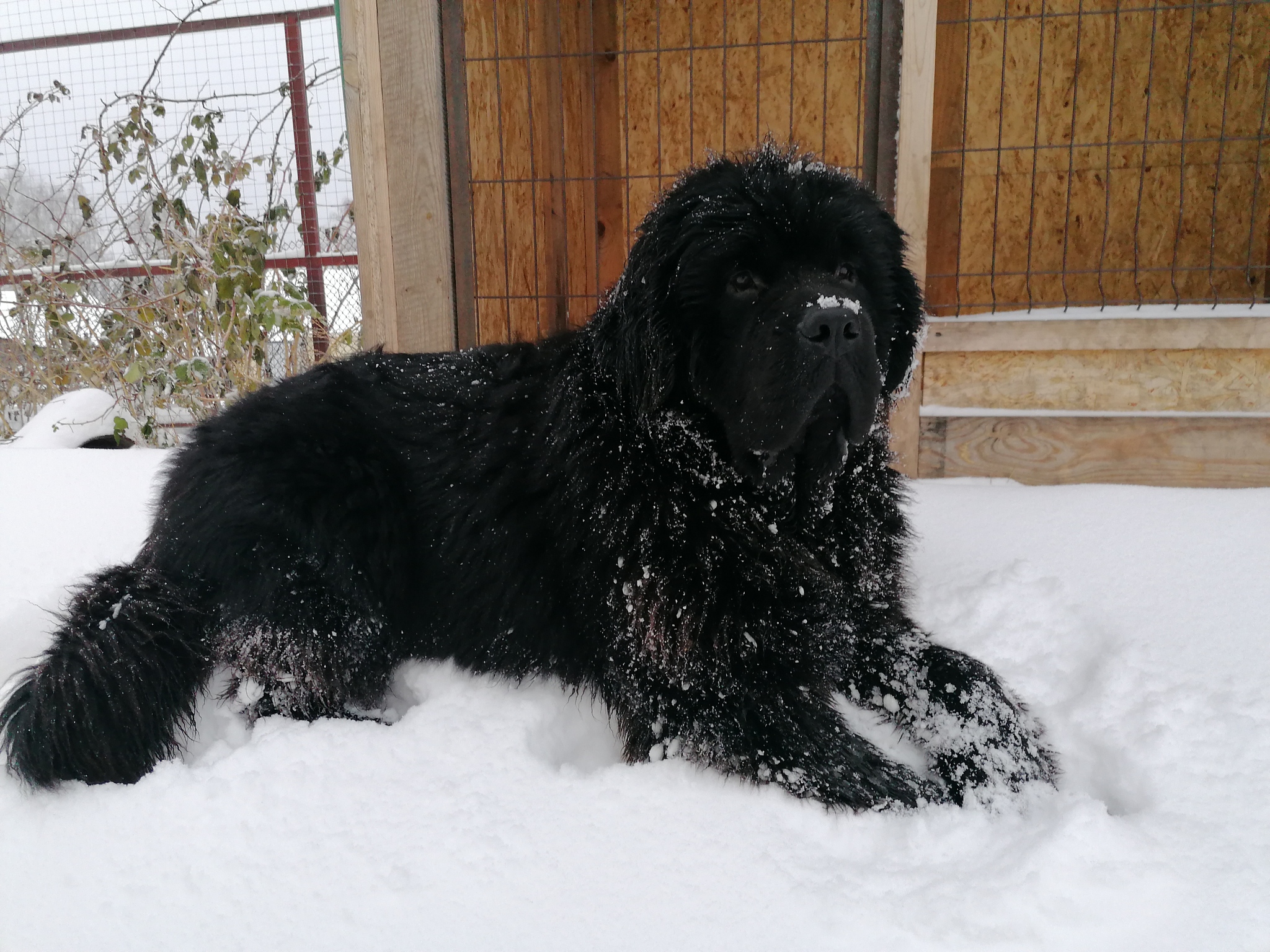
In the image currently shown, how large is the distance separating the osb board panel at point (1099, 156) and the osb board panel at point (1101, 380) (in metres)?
1.17

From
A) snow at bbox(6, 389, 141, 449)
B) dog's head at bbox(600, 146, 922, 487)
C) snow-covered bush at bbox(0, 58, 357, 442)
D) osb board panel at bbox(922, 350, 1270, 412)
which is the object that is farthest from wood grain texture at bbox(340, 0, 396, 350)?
osb board panel at bbox(922, 350, 1270, 412)

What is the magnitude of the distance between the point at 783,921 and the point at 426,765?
75 cm

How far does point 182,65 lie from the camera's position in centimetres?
521

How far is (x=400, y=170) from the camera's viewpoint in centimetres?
319

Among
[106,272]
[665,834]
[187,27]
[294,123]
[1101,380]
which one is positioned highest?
[187,27]

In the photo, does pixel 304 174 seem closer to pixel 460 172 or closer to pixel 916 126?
pixel 460 172

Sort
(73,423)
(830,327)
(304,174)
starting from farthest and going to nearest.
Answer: (304,174)
(73,423)
(830,327)

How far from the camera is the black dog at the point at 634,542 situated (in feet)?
5.33

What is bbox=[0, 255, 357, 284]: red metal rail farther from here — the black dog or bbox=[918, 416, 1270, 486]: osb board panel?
bbox=[918, 416, 1270, 486]: osb board panel

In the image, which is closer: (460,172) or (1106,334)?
(1106,334)

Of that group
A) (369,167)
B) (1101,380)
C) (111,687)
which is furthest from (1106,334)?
(111,687)

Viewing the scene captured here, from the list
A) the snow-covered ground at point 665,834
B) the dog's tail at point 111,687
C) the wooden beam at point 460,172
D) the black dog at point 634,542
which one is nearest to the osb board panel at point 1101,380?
the snow-covered ground at point 665,834

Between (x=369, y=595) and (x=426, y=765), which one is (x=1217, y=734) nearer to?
(x=426, y=765)

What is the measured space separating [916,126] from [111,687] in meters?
2.95
